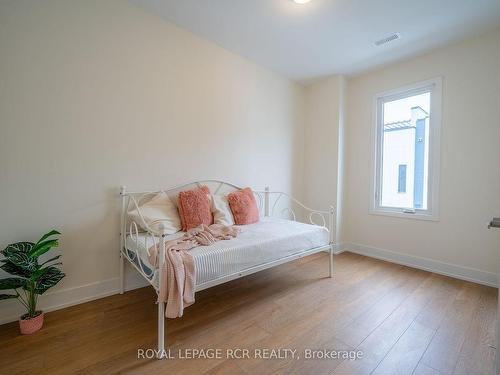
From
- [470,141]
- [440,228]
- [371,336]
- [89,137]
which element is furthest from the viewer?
[440,228]

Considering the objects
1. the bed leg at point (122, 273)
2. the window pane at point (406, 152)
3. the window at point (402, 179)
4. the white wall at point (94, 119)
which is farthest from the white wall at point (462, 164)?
the bed leg at point (122, 273)

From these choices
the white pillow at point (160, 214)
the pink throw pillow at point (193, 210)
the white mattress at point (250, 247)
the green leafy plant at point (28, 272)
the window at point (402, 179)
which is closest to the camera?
the green leafy plant at point (28, 272)

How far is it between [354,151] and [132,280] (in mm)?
2985

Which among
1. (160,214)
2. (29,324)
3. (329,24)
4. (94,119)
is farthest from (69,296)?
(329,24)

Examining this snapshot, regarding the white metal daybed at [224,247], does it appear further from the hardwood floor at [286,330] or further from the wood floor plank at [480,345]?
the wood floor plank at [480,345]

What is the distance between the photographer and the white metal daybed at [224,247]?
1382 mm

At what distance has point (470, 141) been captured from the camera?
224 cm

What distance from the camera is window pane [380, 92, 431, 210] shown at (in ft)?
8.45

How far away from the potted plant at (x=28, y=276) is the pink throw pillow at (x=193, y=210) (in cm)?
85

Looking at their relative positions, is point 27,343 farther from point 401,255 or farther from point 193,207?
point 401,255

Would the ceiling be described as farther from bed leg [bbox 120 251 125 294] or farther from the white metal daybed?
bed leg [bbox 120 251 125 294]

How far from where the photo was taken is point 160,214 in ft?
6.21

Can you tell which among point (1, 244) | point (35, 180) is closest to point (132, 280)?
point (1, 244)

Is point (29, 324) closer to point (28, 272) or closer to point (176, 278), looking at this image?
point (28, 272)
